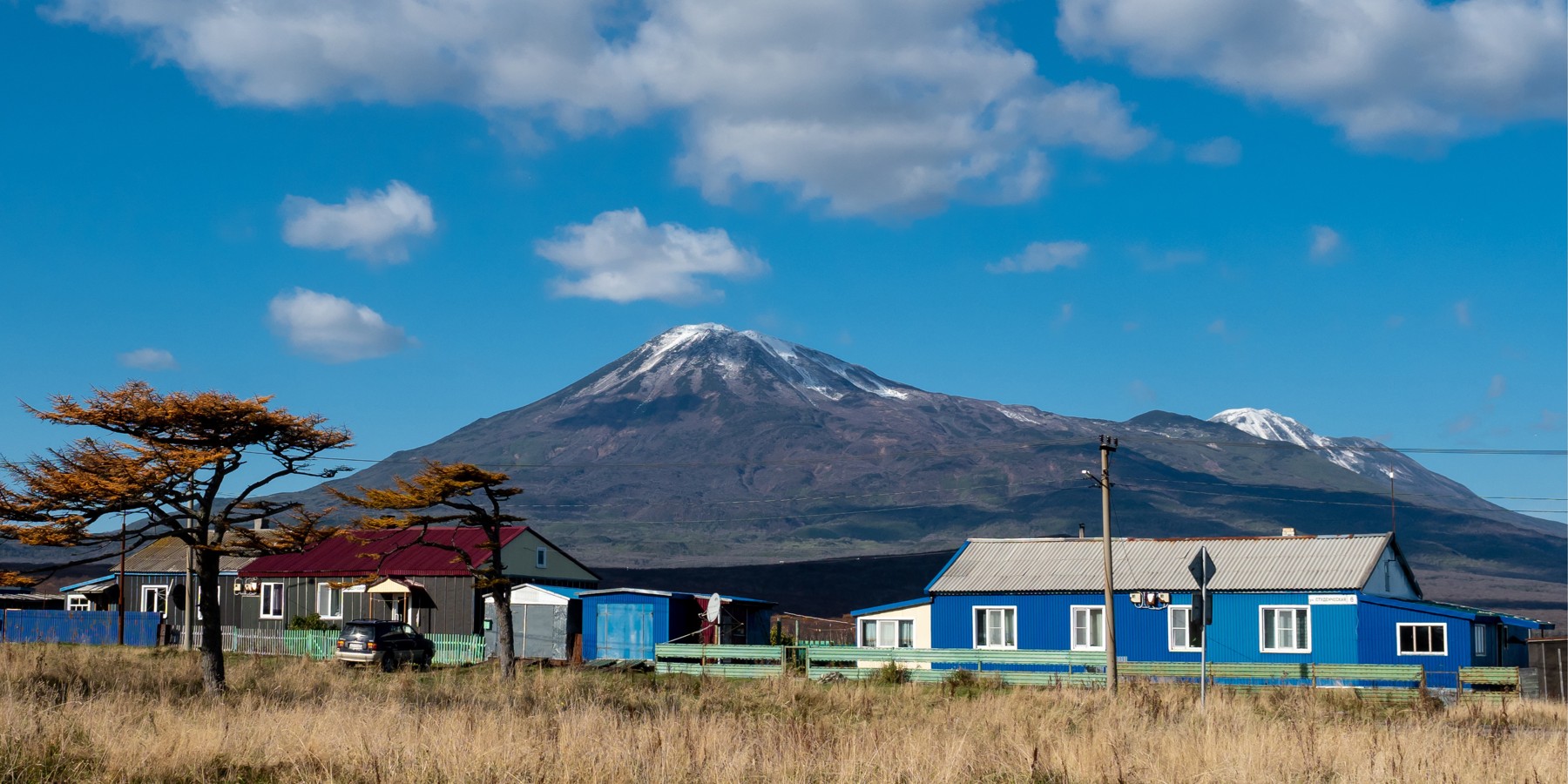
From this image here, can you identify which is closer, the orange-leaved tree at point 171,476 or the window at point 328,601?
the orange-leaved tree at point 171,476

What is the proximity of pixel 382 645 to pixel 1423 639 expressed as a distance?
3201 cm

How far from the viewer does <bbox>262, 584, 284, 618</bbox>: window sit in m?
60.1

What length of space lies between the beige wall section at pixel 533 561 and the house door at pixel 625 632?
27.6 feet

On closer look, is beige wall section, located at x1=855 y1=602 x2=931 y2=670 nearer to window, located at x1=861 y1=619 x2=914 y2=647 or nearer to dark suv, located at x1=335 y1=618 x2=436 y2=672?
window, located at x1=861 y1=619 x2=914 y2=647

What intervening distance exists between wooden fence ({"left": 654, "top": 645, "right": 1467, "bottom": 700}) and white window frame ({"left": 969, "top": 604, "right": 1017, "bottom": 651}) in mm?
3660

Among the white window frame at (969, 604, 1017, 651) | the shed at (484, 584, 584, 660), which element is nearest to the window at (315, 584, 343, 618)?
the shed at (484, 584, 584, 660)

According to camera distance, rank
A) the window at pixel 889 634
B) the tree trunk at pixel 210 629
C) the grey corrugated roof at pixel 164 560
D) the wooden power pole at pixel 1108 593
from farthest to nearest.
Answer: the grey corrugated roof at pixel 164 560 → the window at pixel 889 634 → the wooden power pole at pixel 1108 593 → the tree trunk at pixel 210 629

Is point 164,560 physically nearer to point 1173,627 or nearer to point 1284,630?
point 1173,627

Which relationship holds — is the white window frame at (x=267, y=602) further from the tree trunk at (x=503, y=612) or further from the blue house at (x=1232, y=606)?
the blue house at (x=1232, y=606)

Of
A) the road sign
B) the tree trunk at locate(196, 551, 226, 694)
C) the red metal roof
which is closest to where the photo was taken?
the road sign

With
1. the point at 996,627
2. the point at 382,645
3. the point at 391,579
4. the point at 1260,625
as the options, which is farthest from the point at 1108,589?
the point at 391,579

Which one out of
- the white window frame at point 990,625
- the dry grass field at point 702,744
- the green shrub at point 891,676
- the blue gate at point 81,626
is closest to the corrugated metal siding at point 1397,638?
the white window frame at point 990,625

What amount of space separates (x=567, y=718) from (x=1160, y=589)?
3261cm

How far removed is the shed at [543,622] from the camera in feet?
168
